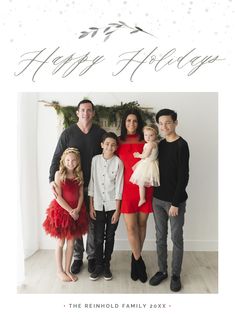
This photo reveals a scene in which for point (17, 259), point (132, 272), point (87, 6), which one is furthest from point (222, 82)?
point (17, 259)

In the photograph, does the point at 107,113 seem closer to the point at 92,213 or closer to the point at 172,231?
the point at 92,213

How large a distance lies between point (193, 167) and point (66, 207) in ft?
3.38

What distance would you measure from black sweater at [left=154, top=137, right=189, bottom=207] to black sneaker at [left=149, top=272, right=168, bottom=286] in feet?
1.59

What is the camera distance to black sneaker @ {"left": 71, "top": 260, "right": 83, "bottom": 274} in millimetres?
1984

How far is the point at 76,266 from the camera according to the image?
6.62 feet

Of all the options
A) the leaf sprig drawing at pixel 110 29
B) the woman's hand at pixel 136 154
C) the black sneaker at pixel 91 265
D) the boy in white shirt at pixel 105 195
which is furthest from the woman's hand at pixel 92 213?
the leaf sprig drawing at pixel 110 29

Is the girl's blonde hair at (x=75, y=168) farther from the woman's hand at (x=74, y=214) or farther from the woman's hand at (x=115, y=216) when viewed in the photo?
the woman's hand at (x=115, y=216)

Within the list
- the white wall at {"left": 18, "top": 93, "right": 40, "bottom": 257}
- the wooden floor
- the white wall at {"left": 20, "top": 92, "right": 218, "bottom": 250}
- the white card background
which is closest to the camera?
the white card background

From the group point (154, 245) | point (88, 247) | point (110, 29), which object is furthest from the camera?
point (154, 245)

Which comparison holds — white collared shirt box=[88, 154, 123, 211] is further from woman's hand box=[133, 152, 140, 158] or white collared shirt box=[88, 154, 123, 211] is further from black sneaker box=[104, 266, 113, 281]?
black sneaker box=[104, 266, 113, 281]

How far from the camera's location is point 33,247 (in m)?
2.14

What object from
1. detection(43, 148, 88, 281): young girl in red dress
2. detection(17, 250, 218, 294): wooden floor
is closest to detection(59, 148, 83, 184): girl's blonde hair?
detection(43, 148, 88, 281): young girl in red dress

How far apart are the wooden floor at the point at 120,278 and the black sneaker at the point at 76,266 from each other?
3 centimetres

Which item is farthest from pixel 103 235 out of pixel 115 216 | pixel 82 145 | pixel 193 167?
pixel 193 167
